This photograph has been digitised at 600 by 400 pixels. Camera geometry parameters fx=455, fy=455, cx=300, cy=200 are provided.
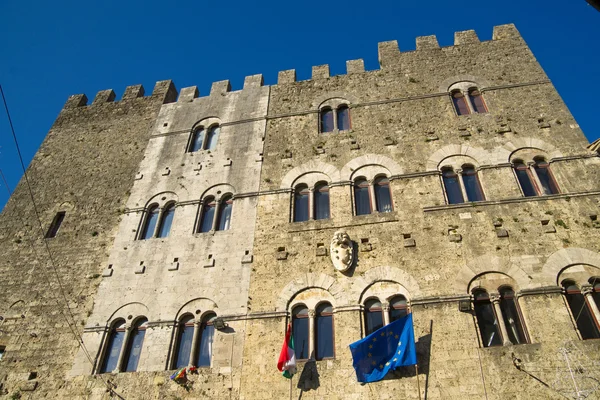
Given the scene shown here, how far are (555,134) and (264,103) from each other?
30.7 feet

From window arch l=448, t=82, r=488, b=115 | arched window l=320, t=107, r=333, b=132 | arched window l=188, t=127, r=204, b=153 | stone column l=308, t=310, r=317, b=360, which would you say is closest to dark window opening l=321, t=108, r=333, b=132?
arched window l=320, t=107, r=333, b=132

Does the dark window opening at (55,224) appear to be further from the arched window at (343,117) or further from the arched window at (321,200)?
the arched window at (343,117)

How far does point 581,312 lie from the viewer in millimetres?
9516

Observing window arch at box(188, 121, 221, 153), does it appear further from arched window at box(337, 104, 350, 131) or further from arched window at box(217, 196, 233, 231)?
arched window at box(337, 104, 350, 131)

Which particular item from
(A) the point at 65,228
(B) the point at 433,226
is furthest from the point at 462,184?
(A) the point at 65,228

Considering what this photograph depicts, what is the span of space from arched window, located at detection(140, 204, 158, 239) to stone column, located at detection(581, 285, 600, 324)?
11035 millimetres

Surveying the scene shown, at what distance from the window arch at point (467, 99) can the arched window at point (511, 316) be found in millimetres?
6359

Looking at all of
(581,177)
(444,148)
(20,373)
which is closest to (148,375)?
(20,373)

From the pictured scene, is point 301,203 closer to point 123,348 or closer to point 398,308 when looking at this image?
point 398,308

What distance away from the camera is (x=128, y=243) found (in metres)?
13.2

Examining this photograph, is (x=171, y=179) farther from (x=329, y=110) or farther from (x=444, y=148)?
(x=444, y=148)

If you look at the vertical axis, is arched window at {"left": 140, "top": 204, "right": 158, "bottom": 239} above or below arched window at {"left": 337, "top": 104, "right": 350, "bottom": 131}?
below

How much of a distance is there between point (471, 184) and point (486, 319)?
3.98 metres

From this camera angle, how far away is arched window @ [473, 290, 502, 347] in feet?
31.3
